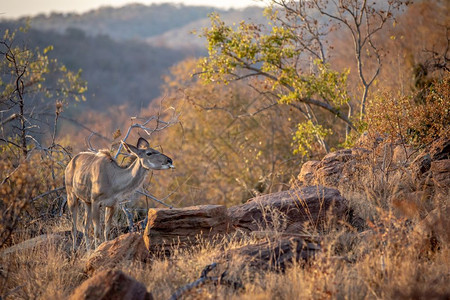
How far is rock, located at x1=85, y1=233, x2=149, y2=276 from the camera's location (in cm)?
868

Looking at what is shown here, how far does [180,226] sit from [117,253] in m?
1.38

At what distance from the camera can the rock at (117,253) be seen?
8.68 meters

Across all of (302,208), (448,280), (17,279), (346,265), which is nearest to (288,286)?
(346,265)

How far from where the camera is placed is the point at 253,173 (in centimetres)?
2627

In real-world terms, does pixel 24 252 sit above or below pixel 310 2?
below

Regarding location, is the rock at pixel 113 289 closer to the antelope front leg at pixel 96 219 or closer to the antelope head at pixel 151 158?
the antelope front leg at pixel 96 219

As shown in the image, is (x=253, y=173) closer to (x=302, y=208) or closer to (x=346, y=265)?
(x=302, y=208)

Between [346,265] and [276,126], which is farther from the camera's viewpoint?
[276,126]

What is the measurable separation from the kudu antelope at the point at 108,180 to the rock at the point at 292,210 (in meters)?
1.73

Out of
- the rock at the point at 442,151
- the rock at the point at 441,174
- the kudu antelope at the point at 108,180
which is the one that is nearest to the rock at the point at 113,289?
the kudu antelope at the point at 108,180

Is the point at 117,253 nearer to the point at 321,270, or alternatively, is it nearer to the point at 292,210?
the point at 292,210

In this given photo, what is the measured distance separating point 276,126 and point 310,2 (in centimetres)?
882

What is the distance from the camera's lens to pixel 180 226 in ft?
32.0

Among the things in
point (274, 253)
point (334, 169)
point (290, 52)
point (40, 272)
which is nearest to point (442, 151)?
point (334, 169)
